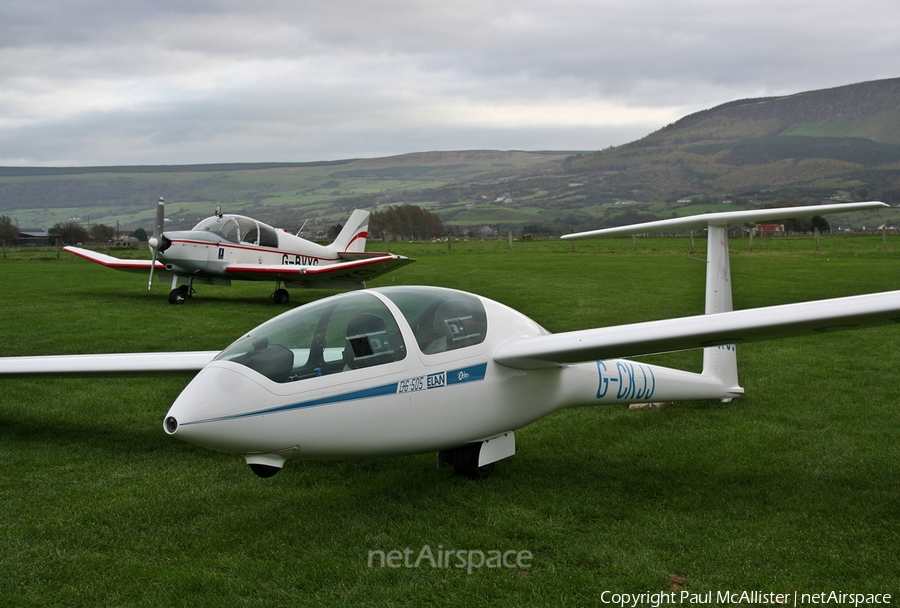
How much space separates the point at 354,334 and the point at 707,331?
2.51m

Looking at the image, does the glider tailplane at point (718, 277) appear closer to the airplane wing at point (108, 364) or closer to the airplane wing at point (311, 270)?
the airplane wing at point (108, 364)

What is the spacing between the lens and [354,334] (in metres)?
5.55

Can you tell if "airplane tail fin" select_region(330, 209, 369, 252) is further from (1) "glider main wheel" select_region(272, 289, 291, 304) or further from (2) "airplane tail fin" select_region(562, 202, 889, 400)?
(2) "airplane tail fin" select_region(562, 202, 889, 400)

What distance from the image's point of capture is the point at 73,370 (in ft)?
24.8

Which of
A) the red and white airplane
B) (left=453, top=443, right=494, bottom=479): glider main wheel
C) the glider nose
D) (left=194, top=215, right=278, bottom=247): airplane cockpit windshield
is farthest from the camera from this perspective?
(left=194, top=215, right=278, bottom=247): airplane cockpit windshield

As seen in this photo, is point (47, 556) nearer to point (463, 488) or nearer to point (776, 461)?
point (463, 488)

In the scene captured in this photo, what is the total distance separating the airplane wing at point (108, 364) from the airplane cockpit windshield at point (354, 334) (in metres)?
2.15

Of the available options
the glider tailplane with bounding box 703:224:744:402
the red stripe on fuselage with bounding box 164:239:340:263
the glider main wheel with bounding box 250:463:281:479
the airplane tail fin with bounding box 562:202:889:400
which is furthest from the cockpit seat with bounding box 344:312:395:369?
the red stripe on fuselage with bounding box 164:239:340:263

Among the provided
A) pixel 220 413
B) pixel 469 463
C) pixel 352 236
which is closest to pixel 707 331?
pixel 469 463

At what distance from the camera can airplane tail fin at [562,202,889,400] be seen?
23.4 ft

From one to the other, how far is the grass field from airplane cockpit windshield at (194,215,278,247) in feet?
39.3

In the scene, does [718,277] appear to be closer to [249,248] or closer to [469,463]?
[469,463]

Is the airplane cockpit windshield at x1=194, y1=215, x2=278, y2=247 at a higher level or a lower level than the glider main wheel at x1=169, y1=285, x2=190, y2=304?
higher

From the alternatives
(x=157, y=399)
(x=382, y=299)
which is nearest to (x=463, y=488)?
(x=382, y=299)
